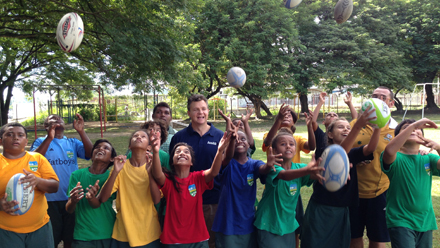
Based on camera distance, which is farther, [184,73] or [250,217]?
[184,73]

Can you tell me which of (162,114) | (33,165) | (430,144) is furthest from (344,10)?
(33,165)

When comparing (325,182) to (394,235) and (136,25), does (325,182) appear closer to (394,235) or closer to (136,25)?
(394,235)

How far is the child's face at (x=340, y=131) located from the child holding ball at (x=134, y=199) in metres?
1.82

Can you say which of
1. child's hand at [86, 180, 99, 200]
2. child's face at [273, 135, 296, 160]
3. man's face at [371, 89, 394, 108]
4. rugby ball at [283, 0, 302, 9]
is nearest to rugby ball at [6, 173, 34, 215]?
child's hand at [86, 180, 99, 200]

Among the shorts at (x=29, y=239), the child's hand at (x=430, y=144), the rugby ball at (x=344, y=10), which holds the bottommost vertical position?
the shorts at (x=29, y=239)

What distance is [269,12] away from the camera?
19.6m

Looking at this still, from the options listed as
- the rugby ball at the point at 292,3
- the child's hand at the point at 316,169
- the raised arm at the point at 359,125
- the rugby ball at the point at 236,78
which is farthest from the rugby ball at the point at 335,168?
the rugby ball at the point at 292,3

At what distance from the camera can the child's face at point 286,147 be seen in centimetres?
288

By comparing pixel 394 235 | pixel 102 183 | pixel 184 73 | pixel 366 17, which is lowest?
pixel 394 235

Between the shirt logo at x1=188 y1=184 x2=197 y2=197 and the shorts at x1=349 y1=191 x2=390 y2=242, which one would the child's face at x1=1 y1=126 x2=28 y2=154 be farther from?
the shorts at x1=349 y1=191 x2=390 y2=242

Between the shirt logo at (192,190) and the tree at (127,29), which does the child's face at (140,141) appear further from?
the tree at (127,29)

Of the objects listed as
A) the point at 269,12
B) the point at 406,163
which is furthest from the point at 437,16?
the point at 406,163

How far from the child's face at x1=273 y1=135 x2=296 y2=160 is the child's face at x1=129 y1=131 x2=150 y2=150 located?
122 centimetres

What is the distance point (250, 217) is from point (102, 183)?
1392 millimetres
